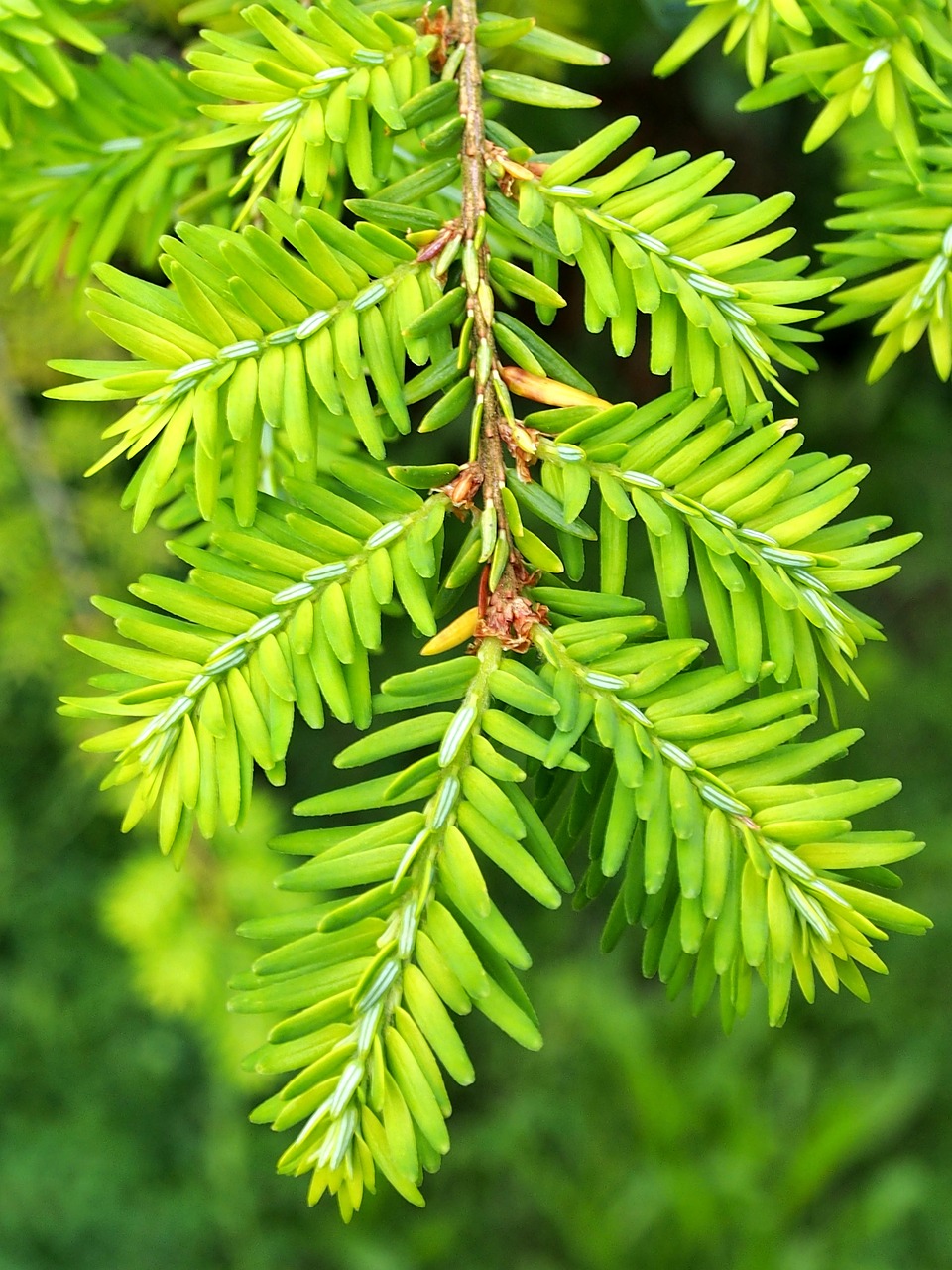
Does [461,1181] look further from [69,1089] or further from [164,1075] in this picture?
[69,1089]

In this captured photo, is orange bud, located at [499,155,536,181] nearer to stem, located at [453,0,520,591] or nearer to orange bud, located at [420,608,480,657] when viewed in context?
stem, located at [453,0,520,591]

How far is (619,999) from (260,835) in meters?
1.24

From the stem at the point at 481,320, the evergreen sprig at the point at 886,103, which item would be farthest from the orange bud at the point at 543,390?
the evergreen sprig at the point at 886,103

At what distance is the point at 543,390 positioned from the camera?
0.47m

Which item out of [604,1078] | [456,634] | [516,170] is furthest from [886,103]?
[604,1078]

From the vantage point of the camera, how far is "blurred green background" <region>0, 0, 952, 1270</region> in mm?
1537

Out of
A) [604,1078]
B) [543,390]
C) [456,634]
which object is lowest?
[604,1078]

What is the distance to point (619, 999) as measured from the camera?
2010 millimetres

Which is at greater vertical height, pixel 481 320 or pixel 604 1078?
pixel 481 320

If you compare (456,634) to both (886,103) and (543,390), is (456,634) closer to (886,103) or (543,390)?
(543,390)

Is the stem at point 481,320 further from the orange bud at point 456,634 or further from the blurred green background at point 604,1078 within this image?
the blurred green background at point 604,1078

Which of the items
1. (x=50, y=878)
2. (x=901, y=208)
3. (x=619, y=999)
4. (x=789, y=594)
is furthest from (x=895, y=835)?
(x=619, y=999)

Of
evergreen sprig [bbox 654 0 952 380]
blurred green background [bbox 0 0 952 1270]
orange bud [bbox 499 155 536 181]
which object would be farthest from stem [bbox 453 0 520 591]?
blurred green background [bbox 0 0 952 1270]

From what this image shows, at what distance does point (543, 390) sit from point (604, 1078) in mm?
1818
